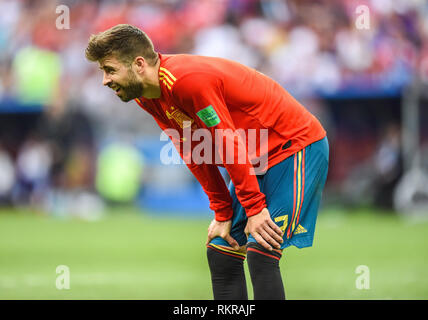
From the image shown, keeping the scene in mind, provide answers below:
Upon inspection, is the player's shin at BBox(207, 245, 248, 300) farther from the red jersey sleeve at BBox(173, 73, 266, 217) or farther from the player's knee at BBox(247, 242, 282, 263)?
the red jersey sleeve at BBox(173, 73, 266, 217)

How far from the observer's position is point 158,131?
15.7 metres

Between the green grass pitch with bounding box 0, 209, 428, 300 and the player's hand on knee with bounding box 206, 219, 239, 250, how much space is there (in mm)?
1926

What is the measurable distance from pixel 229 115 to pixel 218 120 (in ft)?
0.33

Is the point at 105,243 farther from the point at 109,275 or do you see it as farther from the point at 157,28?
the point at 157,28

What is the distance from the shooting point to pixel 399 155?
13.5 metres

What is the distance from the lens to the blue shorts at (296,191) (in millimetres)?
3691

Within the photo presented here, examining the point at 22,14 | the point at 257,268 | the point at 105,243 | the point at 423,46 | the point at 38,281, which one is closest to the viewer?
the point at 257,268

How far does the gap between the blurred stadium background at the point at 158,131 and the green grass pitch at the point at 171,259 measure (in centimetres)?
13

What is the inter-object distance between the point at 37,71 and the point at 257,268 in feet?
41.9

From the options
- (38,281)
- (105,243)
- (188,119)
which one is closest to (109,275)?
(38,281)

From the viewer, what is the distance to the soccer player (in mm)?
3521

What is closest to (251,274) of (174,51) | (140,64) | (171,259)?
(140,64)

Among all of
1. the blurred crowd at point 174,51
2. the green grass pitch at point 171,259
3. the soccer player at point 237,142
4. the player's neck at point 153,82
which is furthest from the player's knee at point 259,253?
the blurred crowd at point 174,51

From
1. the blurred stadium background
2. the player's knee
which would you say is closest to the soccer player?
the player's knee
